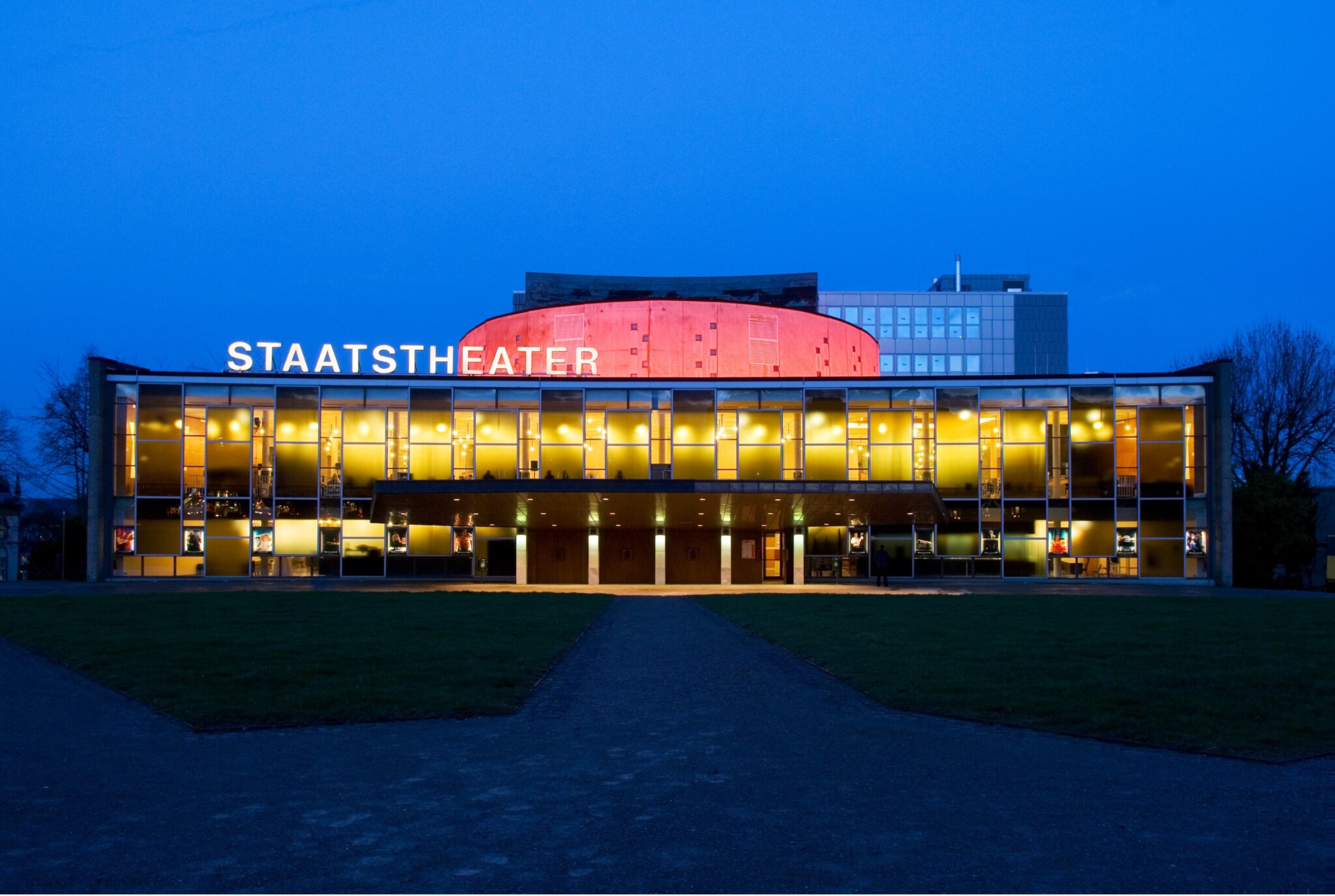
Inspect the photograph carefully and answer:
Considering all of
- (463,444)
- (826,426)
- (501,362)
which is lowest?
(463,444)

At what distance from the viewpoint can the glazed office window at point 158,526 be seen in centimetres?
5062

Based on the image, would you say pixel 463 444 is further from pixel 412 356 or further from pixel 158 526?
pixel 158 526

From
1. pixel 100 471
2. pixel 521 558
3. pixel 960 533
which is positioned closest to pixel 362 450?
pixel 521 558

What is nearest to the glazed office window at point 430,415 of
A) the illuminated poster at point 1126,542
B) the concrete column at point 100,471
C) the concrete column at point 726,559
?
the concrete column at point 100,471

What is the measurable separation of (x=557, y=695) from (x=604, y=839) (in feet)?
23.6

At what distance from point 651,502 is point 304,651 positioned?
83.5 feet

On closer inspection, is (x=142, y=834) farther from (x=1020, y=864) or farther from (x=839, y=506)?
(x=839, y=506)

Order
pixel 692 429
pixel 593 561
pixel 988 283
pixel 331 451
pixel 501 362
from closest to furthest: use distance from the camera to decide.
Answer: pixel 593 561
pixel 331 451
pixel 692 429
pixel 501 362
pixel 988 283

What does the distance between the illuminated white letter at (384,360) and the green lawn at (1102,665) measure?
2961 centimetres

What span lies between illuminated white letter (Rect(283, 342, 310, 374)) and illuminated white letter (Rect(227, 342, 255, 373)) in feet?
6.13

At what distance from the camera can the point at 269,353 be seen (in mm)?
53938

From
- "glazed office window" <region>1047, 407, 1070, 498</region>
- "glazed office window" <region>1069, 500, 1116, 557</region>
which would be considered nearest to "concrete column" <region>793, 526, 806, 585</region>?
"glazed office window" <region>1047, 407, 1070, 498</region>

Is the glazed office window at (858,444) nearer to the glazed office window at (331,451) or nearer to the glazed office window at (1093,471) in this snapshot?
the glazed office window at (1093,471)

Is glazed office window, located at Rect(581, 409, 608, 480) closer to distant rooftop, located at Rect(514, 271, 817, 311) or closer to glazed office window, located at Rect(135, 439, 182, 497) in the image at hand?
glazed office window, located at Rect(135, 439, 182, 497)
